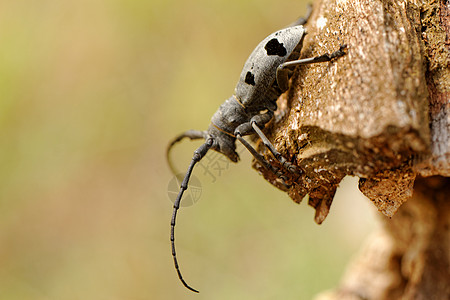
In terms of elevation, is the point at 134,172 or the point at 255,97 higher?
the point at 255,97

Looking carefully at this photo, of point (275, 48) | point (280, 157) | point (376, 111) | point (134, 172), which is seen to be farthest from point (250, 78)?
point (134, 172)

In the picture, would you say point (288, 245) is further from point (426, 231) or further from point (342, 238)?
point (426, 231)

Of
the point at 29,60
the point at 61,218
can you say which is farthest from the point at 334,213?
the point at 29,60

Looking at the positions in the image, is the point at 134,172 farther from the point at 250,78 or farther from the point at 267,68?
the point at 267,68

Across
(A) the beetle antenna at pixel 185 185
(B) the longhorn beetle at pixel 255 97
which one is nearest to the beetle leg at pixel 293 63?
(B) the longhorn beetle at pixel 255 97
